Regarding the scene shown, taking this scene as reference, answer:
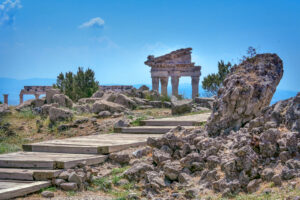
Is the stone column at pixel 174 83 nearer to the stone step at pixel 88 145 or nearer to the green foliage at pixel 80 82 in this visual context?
the green foliage at pixel 80 82

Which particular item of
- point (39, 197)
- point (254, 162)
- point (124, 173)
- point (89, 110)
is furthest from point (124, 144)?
point (89, 110)

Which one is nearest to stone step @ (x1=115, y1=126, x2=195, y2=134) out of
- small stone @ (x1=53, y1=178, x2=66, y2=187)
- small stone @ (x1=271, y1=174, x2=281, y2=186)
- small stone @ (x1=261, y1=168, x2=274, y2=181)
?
small stone @ (x1=53, y1=178, x2=66, y2=187)

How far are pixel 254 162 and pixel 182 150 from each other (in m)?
1.53

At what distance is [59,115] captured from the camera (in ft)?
43.3

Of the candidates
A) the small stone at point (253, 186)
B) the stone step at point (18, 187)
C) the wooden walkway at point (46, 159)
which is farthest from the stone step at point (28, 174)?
the small stone at point (253, 186)

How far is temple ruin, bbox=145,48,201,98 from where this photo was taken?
3055 cm

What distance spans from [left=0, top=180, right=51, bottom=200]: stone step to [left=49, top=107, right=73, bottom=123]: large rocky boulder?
7294 millimetres

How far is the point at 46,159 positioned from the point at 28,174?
53cm

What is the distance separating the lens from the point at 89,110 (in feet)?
48.4

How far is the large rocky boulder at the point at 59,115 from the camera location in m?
13.2

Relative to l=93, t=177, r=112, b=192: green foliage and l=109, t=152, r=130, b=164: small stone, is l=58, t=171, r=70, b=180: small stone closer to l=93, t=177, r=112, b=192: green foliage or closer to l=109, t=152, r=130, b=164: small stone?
l=93, t=177, r=112, b=192: green foliage

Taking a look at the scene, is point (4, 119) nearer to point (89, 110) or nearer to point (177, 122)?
point (89, 110)

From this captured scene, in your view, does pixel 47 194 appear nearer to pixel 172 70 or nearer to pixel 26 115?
pixel 26 115

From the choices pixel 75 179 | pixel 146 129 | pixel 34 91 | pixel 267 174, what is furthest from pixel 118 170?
pixel 34 91
